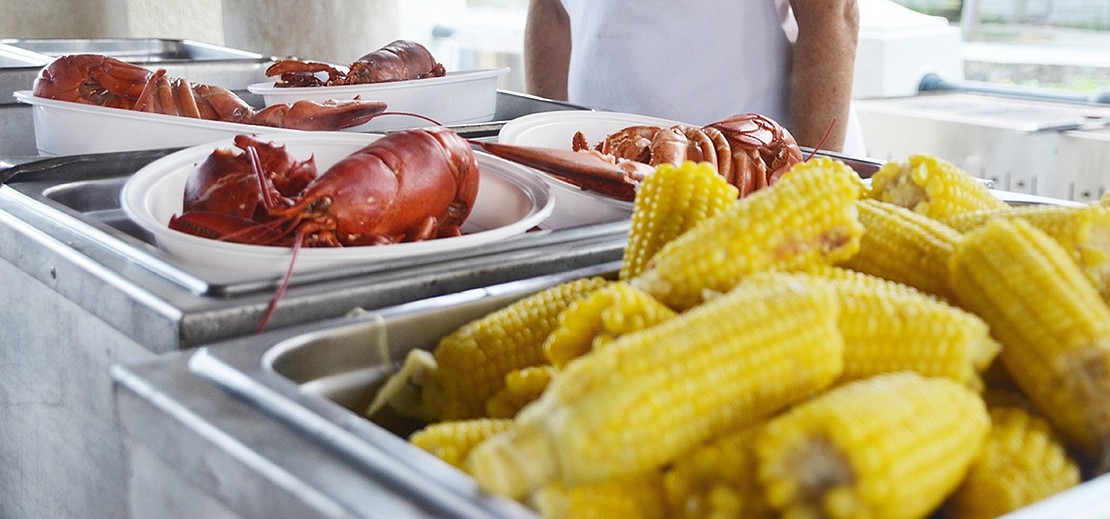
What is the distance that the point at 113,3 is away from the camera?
18.7 ft

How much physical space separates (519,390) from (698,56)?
216cm

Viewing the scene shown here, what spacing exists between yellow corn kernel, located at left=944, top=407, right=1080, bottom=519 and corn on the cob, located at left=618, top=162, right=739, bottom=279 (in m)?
0.38

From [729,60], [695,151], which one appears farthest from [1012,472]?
[729,60]

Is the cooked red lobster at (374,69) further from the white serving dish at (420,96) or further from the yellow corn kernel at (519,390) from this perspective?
the yellow corn kernel at (519,390)

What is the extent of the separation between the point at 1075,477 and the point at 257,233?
3.21ft

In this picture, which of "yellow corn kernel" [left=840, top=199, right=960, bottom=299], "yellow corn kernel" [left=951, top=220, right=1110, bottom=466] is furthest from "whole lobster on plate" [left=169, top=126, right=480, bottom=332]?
"yellow corn kernel" [left=951, top=220, right=1110, bottom=466]

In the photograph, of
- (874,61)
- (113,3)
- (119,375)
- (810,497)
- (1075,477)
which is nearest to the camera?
(810,497)

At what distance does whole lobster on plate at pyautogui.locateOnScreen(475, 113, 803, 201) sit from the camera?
67.0 inches

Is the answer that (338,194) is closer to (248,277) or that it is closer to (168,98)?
(248,277)

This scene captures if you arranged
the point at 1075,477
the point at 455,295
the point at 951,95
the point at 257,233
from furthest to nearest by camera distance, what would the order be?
1. the point at 951,95
2. the point at 257,233
3. the point at 455,295
4. the point at 1075,477

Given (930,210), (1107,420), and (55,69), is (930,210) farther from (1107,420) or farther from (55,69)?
(55,69)

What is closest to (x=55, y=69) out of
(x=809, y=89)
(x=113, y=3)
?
(x=809, y=89)

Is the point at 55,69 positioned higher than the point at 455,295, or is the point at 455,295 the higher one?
the point at 55,69

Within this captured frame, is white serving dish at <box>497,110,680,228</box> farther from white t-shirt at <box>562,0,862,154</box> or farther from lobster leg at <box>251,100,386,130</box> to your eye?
white t-shirt at <box>562,0,862,154</box>
